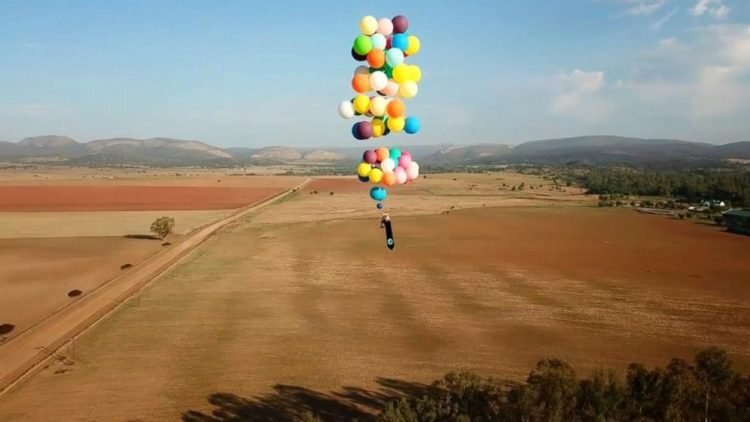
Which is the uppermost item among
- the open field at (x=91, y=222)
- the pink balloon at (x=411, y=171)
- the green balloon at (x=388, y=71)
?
the green balloon at (x=388, y=71)

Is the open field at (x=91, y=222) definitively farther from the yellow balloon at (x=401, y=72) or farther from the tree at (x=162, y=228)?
the yellow balloon at (x=401, y=72)

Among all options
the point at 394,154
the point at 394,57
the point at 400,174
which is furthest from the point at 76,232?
the point at 394,57

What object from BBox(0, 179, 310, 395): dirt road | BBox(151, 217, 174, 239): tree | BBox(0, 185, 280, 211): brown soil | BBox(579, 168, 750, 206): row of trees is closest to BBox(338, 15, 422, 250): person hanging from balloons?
BBox(0, 179, 310, 395): dirt road

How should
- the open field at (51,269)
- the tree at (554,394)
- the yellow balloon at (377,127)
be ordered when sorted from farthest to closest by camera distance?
the open field at (51,269) → the yellow balloon at (377,127) → the tree at (554,394)

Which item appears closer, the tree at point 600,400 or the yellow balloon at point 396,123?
the tree at point 600,400

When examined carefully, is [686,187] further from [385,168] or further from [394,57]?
[394,57]

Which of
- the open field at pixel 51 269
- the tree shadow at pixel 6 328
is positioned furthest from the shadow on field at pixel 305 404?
the open field at pixel 51 269

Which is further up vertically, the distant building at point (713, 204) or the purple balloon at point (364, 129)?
the purple balloon at point (364, 129)

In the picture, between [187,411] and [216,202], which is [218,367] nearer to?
[187,411]
